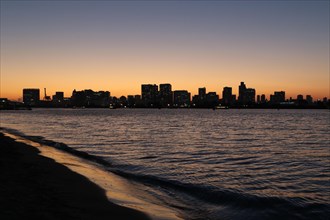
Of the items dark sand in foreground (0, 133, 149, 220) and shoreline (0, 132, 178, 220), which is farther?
shoreline (0, 132, 178, 220)

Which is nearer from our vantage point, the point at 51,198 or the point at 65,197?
the point at 51,198

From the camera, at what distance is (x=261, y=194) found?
1509 centimetres

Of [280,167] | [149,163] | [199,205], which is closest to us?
[199,205]

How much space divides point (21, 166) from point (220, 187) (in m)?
10.7

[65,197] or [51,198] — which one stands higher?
[51,198]

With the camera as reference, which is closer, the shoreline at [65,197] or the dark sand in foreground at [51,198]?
the dark sand in foreground at [51,198]

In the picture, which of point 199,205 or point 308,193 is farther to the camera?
point 308,193

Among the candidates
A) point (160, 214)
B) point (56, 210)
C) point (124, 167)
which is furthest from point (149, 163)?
point (56, 210)

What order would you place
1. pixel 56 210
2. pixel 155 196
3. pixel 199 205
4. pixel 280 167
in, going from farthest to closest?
pixel 280 167 < pixel 155 196 < pixel 199 205 < pixel 56 210

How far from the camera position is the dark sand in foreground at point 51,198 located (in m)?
9.66

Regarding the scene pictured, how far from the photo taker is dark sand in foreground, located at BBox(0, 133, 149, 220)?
9664 millimetres

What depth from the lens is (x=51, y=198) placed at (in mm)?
11516

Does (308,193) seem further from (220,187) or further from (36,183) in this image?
(36,183)

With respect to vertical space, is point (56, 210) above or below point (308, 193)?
above
